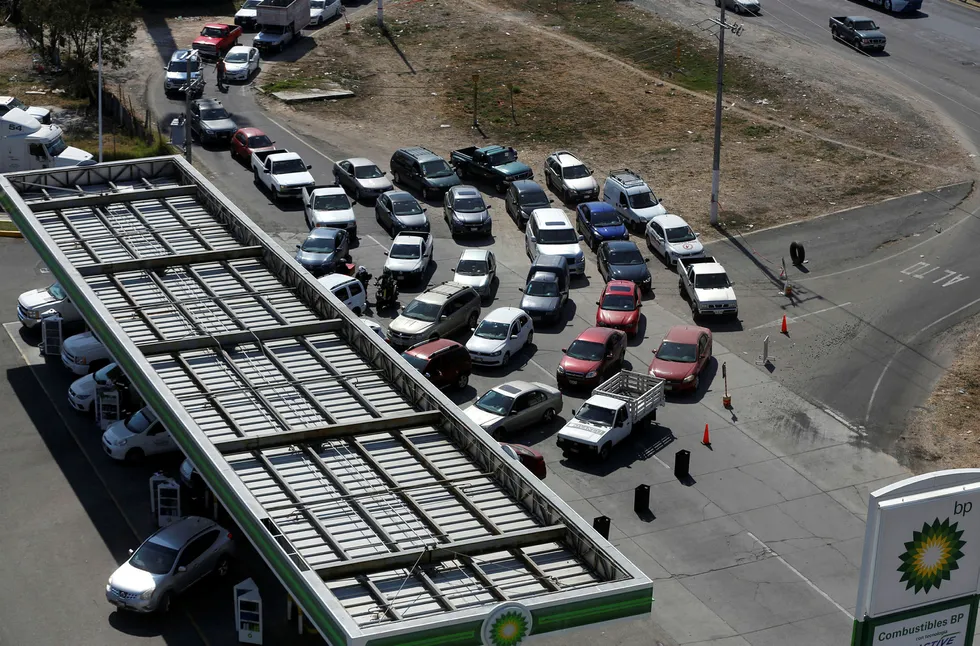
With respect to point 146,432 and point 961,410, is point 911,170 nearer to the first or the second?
point 961,410

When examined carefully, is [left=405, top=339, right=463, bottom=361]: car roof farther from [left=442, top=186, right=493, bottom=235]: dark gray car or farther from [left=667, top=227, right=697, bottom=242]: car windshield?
[left=667, top=227, right=697, bottom=242]: car windshield

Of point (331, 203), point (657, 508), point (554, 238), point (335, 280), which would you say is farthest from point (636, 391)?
point (331, 203)

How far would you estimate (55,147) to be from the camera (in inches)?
2158

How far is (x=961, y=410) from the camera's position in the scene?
39.9 metres

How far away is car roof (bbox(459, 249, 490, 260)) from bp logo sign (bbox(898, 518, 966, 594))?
98.5 ft

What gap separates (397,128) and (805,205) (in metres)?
19.5

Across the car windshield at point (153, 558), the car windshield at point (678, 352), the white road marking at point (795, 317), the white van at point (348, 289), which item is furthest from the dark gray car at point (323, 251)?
the car windshield at point (153, 558)

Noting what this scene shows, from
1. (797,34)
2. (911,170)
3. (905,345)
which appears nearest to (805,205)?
(911,170)

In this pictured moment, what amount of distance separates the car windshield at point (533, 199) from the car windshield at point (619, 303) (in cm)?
944

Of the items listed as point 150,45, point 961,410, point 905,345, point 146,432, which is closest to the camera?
point 146,432

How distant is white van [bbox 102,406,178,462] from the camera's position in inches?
1375

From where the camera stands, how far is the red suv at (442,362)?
38.8 meters

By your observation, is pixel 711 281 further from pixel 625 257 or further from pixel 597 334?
pixel 597 334

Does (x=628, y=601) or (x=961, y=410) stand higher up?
(x=628, y=601)
